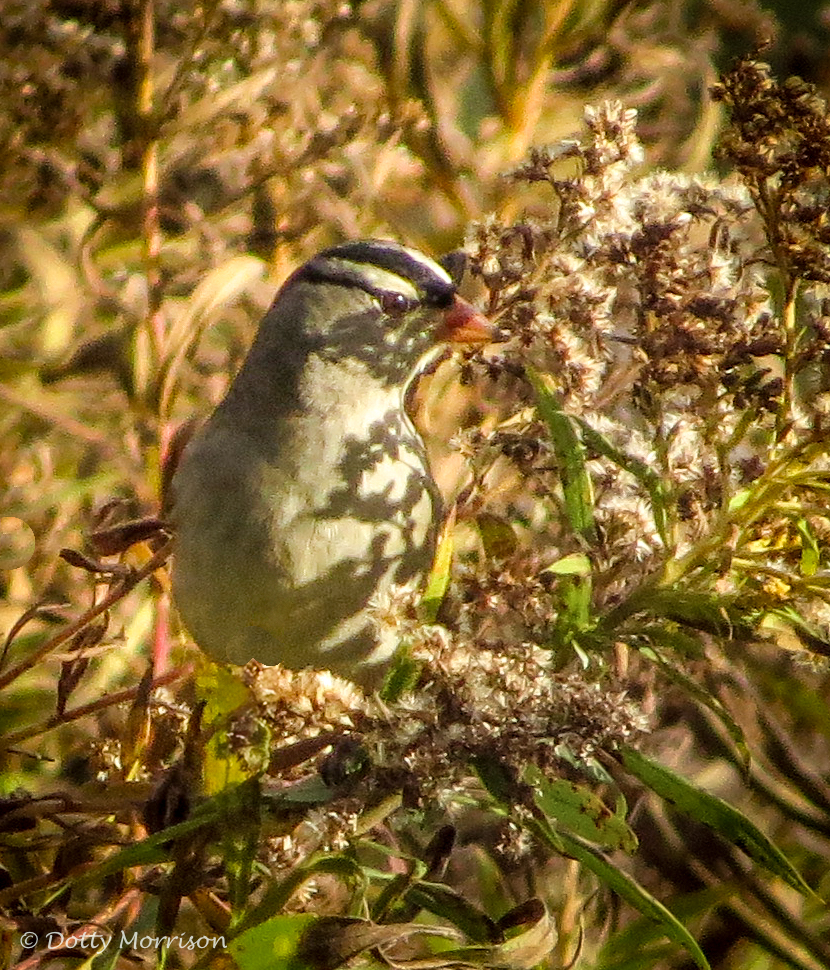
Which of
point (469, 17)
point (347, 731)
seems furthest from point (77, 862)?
point (469, 17)

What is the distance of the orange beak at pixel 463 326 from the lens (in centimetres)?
166

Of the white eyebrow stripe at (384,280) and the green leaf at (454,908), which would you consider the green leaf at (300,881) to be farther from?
the white eyebrow stripe at (384,280)

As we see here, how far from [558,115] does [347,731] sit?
1.76m

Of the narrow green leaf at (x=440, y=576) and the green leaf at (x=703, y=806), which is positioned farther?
the narrow green leaf at (x=440, y=576)

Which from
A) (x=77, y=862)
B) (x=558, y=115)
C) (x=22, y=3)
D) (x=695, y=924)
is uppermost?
(x=22, y=3)

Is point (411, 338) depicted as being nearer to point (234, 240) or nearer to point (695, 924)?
point (234, 240)

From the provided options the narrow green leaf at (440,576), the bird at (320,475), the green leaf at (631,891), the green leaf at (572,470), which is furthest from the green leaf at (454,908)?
the bird at (320,475)

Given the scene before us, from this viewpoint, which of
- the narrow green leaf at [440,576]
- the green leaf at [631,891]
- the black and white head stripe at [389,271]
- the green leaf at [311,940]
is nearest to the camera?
the green leaf at [311,940]

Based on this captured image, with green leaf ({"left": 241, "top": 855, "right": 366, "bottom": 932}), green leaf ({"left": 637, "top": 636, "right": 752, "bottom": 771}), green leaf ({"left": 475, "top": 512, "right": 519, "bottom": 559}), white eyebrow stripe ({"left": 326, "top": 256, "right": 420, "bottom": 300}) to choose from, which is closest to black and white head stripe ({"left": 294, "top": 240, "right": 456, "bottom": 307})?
white eyebrow stripe ({"left": 326, "top": 256, "right": 420, "bottom": 300})

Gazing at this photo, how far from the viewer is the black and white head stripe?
7.32 ft

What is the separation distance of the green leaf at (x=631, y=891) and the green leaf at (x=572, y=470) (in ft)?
0.94

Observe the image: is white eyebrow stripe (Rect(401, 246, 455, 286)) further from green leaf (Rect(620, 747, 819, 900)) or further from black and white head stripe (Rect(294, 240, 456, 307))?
green leaf (Rect(620, 747, 819, 900))

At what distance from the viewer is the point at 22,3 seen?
236cm

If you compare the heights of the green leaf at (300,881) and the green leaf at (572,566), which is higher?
the green leaf at (572,566)
